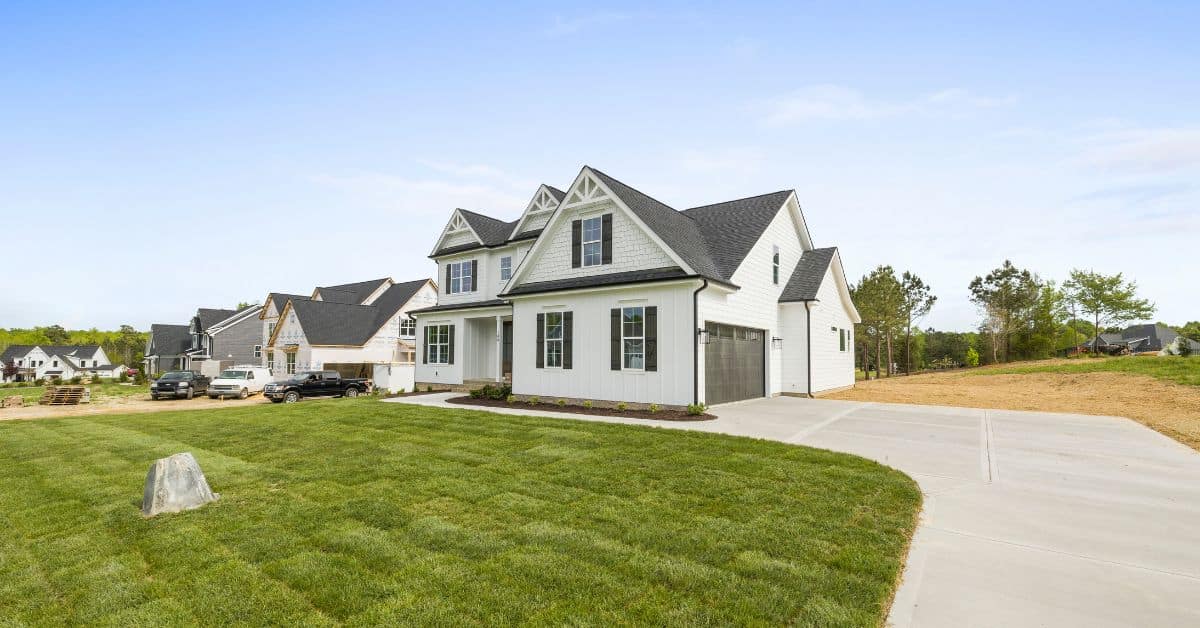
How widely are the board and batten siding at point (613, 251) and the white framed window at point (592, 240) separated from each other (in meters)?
0.21

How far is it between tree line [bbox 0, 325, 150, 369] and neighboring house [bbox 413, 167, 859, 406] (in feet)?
216

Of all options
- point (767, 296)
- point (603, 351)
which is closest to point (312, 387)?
point (603, 351)

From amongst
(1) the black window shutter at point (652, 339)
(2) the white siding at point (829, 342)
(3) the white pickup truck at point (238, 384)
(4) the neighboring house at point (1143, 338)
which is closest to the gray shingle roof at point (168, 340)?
(3) the white pickup truck at point (238, 384)

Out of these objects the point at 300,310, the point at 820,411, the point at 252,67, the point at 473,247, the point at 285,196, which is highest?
the point at 252,67

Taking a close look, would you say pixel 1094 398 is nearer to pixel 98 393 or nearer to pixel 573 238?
pixel 573 238

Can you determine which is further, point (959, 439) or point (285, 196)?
point (285, 196)

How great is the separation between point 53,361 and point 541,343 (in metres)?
104

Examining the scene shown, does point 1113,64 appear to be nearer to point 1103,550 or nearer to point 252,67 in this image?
point 1103,550

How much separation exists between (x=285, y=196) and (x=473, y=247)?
311 inches

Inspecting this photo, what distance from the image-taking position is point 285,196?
20188 millimetres

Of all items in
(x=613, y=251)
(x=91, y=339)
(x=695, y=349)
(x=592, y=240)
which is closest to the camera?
(x=695, y=349)

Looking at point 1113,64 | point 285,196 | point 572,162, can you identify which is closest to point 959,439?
point 1113,64

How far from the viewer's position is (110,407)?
23.3 metres

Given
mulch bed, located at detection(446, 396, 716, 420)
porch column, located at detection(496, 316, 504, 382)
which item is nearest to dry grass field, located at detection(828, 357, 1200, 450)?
mulch bed, located at detection(446, 396, 716, 420)
